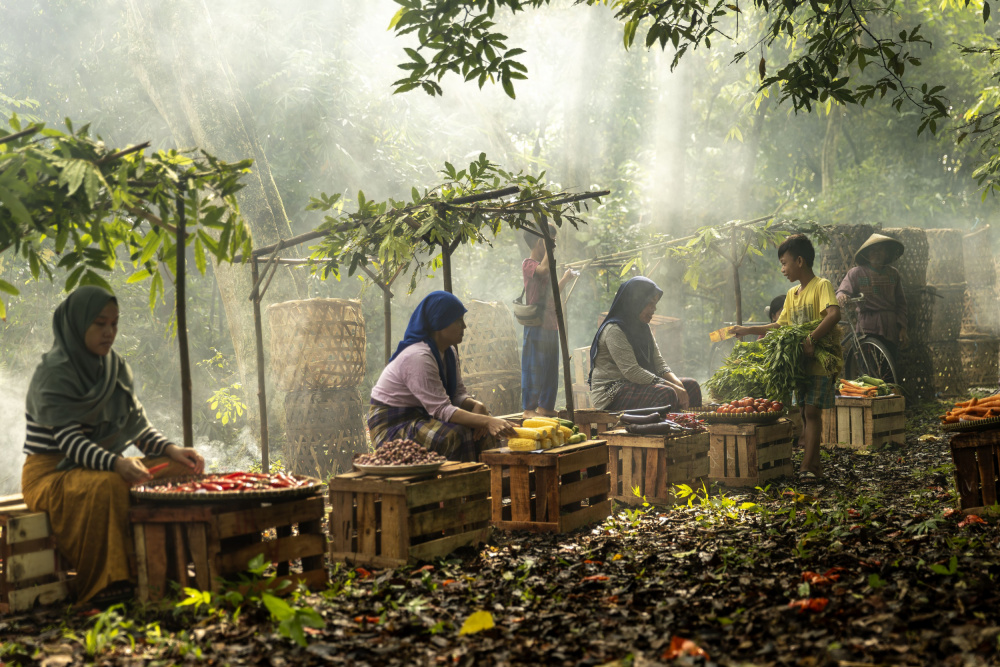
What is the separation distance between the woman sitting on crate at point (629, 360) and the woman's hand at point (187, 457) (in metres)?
4.30

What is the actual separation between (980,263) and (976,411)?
48.4ft

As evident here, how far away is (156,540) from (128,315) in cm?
1721

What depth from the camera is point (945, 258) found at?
14.4 m

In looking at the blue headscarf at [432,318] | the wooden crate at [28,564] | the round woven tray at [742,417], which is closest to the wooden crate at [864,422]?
the round woven tray at [742,417]

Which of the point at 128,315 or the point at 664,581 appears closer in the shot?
the point at 664,581

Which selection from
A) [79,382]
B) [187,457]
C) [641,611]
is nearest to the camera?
[641,611]

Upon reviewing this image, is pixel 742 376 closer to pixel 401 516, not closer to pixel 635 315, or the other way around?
pixel 635 315

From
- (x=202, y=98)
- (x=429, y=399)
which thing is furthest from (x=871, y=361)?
(x=202, y=98)

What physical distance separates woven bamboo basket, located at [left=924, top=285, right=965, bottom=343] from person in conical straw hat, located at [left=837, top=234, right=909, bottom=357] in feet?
7.82

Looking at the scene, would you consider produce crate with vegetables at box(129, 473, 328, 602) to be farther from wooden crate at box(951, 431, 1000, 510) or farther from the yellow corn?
wooden crate at box(951, 431, 1000, 510)

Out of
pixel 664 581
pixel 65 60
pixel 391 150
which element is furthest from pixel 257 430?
pixel 65 60

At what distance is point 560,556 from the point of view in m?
4.81

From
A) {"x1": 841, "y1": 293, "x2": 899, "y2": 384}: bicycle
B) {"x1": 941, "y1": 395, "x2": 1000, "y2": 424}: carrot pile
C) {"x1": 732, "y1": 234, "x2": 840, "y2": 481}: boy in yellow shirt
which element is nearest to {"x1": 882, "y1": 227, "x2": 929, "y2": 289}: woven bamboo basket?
{"x1": 841, "y1": 293, "x2": 899, "y2": 384}: bicycle

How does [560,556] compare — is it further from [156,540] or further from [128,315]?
[128,315]
